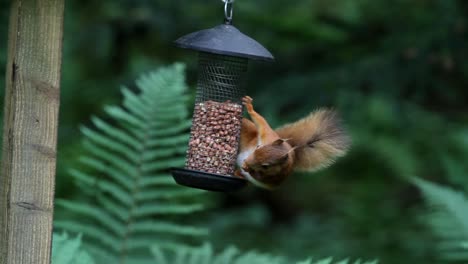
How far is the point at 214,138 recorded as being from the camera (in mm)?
3051

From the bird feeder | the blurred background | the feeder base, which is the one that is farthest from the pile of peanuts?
the blurred background

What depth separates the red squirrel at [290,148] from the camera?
2.95 metres

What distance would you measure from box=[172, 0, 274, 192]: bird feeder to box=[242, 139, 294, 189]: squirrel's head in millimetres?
53

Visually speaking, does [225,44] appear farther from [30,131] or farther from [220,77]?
[30,131]

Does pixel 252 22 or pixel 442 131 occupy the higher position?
pixel 252 22

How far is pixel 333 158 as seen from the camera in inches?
119

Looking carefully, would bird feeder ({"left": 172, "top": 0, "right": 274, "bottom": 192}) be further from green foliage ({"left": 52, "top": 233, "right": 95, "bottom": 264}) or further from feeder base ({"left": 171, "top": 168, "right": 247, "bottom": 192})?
green foliage ({"left": 52, "top": 233, "right": 95, "bottom": 264})

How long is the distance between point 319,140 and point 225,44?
0.55 m

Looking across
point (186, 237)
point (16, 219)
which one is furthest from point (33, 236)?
point (186, 237)

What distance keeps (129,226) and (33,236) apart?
155 centimetres

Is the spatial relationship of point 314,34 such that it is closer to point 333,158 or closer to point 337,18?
point 337,18

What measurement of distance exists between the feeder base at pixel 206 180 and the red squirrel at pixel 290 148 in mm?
108

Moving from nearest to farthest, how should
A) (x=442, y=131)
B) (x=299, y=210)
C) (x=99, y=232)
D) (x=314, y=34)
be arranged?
(x=99, y=232), (x=314, y=34), (x=442, y=131), (x=299, y=210)

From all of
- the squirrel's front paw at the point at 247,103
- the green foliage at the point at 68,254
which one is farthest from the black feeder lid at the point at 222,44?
the green foliage at the point at 68,254
